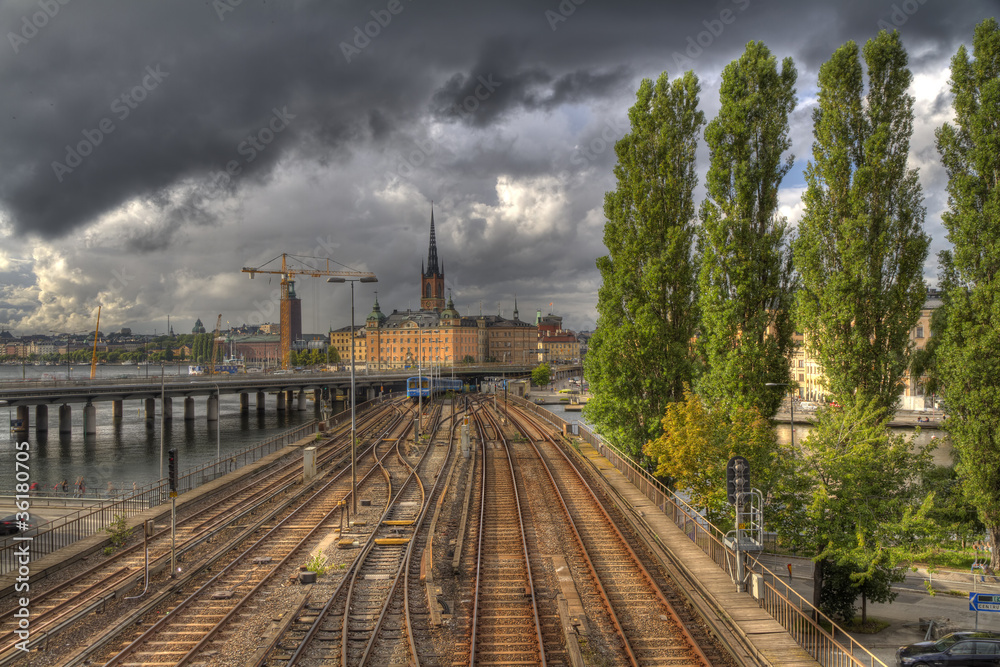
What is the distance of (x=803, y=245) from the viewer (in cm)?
2339

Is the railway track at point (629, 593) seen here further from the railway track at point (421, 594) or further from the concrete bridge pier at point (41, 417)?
the concrete bridge pier at point (41, 417)

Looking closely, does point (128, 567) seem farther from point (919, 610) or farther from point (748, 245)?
point (919, 610)

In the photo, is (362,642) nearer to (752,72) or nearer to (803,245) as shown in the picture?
(803,245)

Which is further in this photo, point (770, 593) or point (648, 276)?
point (648, 276)

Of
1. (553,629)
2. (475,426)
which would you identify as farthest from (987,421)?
(475,426)

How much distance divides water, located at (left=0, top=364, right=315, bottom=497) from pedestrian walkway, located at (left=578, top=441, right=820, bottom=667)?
39571 mm

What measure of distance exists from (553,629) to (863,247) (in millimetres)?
17254

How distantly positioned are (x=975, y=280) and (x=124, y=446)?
262ft

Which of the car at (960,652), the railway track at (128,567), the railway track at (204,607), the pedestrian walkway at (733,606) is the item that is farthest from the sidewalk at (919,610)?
the railway track at (128,567)

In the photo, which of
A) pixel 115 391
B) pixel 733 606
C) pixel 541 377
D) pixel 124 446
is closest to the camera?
pixel 733 606

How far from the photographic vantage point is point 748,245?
2481cm

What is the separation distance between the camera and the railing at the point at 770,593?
13.6 meters

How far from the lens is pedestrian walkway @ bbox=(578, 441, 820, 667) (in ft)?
41.7

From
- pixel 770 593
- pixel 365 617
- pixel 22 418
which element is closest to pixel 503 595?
pixel 365 617
